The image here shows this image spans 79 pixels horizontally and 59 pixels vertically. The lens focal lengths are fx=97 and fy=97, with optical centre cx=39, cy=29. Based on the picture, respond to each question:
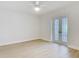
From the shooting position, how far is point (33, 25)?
23.4ft

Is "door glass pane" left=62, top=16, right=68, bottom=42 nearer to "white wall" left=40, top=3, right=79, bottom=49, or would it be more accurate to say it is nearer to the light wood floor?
"white wall" left=40, top=3, right=79, bottom=49

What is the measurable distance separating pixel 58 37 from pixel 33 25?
210 centimetres

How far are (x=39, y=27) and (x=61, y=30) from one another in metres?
2.02

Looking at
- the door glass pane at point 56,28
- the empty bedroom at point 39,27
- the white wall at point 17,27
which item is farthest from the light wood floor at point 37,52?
the door glass pane at point 56,28

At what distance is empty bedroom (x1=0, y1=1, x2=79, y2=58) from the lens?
4820mm

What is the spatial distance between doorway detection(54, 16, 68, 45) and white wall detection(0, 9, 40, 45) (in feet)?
5.42

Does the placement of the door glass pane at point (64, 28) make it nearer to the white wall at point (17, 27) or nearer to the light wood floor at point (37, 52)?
the light wood floor at point (37, 52)

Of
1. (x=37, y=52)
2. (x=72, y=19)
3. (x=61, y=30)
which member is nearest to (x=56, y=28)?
(x=61, y=30)

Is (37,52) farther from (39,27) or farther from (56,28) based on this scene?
(39,27)

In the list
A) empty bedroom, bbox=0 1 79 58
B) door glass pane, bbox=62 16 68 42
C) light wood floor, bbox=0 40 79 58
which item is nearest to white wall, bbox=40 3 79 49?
empty bedroom, bbox=0 1 79 58

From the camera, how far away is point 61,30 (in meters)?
5.89

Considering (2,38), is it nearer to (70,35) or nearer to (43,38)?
(43,38)

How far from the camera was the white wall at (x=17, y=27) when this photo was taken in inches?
226

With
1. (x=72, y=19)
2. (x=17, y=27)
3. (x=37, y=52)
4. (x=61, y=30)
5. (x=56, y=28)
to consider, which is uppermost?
(x=72, y=19)
